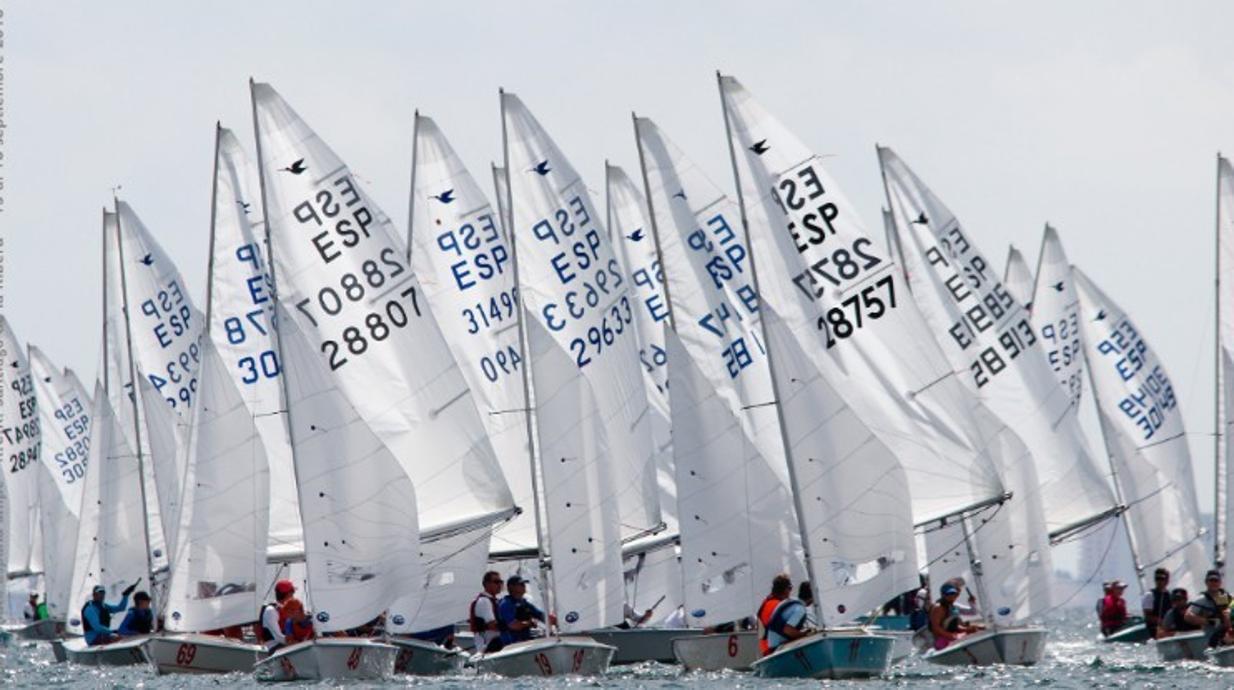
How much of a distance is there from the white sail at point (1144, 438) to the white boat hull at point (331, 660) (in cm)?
1883

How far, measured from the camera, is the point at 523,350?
32625 mm

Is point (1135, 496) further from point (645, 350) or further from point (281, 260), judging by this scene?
point (281, 260)

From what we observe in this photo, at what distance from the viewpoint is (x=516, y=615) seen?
30.5 m

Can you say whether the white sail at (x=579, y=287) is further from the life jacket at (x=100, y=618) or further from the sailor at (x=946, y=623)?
the life jacket at (x=100, y=618)

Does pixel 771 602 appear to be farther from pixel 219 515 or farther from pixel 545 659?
pixel 219 515

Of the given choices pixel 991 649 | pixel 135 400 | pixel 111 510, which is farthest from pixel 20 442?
pixel 991 649

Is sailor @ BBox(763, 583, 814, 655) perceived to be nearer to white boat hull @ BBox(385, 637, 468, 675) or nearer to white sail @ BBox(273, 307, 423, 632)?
white boat hull @ BBox(385, 637, 468, 675)

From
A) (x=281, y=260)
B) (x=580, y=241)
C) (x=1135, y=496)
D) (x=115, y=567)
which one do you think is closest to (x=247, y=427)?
(x=281, y=260)

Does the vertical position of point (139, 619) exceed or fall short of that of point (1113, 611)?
it exceeds it

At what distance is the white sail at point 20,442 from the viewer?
5188 cm

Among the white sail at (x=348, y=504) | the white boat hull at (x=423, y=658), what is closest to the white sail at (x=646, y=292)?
the white boat hull at (x=423, y=658)

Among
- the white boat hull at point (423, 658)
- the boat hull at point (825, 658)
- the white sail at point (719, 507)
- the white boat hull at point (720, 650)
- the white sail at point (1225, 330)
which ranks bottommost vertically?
the boat hull at point (825, 658)

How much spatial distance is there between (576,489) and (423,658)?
2.53 meters

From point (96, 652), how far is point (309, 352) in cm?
788
